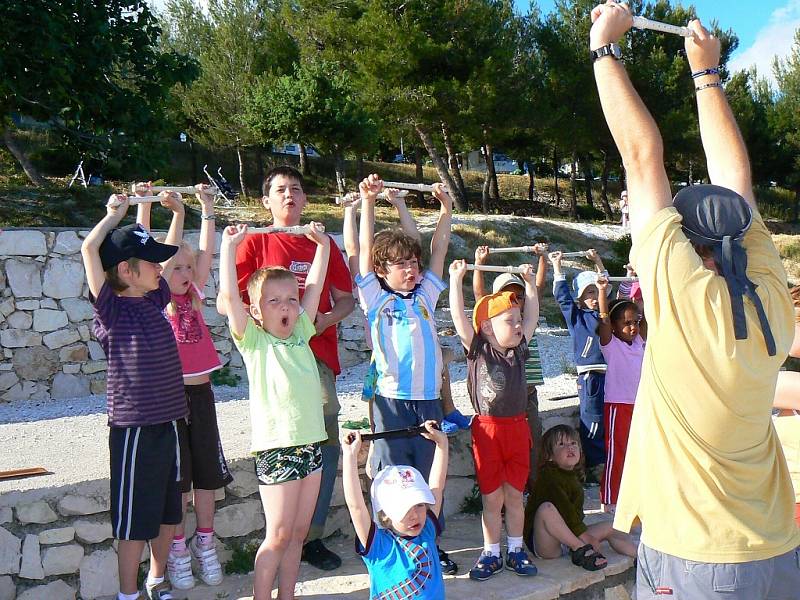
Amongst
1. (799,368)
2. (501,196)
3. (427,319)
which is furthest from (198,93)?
(427,319)

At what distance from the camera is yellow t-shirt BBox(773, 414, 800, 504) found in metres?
2.31

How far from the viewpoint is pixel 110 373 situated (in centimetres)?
290

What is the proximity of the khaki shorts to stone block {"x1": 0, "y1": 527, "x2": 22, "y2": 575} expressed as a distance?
2.37 meters

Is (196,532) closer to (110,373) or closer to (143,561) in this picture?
(143,561)

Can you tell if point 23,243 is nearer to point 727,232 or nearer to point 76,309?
point 76,309

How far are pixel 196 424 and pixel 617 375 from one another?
2235 millimetres

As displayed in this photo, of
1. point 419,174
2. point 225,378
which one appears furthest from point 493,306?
point 419,174

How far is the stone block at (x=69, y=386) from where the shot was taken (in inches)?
260

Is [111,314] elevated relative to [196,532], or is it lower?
elevated

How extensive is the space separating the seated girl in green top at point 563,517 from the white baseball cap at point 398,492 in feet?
2.97

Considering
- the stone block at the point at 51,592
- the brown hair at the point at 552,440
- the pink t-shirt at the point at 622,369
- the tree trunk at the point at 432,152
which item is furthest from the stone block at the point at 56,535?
the tree trunk at the point at 432,152

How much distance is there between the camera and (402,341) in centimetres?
336

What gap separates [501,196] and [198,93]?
1119 centimetres

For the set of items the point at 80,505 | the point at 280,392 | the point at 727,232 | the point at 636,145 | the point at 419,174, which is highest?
the point at 419,174
